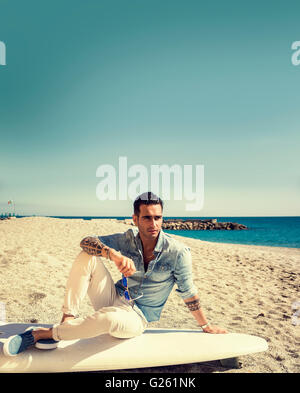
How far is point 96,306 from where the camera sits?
8.85ft

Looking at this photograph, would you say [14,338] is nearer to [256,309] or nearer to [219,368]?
[219,368]

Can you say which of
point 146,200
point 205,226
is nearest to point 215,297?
point 146,200

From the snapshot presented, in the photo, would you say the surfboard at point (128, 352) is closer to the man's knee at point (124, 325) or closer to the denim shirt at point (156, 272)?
the man's knee at point (124, 325)

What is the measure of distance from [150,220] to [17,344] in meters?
1.50

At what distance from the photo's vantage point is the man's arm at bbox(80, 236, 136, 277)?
92.4 inches

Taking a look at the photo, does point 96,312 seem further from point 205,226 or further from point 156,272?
point 205,226

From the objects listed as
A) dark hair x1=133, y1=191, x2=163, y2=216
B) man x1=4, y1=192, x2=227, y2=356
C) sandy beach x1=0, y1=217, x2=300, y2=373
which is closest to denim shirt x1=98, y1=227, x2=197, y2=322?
man x1=4, y1=192, x2=227, y2=356

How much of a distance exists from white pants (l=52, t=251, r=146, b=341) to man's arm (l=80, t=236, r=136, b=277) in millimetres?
72

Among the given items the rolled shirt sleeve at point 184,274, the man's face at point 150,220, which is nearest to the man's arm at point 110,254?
the man's face at point 150,220

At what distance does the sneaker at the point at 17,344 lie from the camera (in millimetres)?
2162

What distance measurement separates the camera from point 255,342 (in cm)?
265
